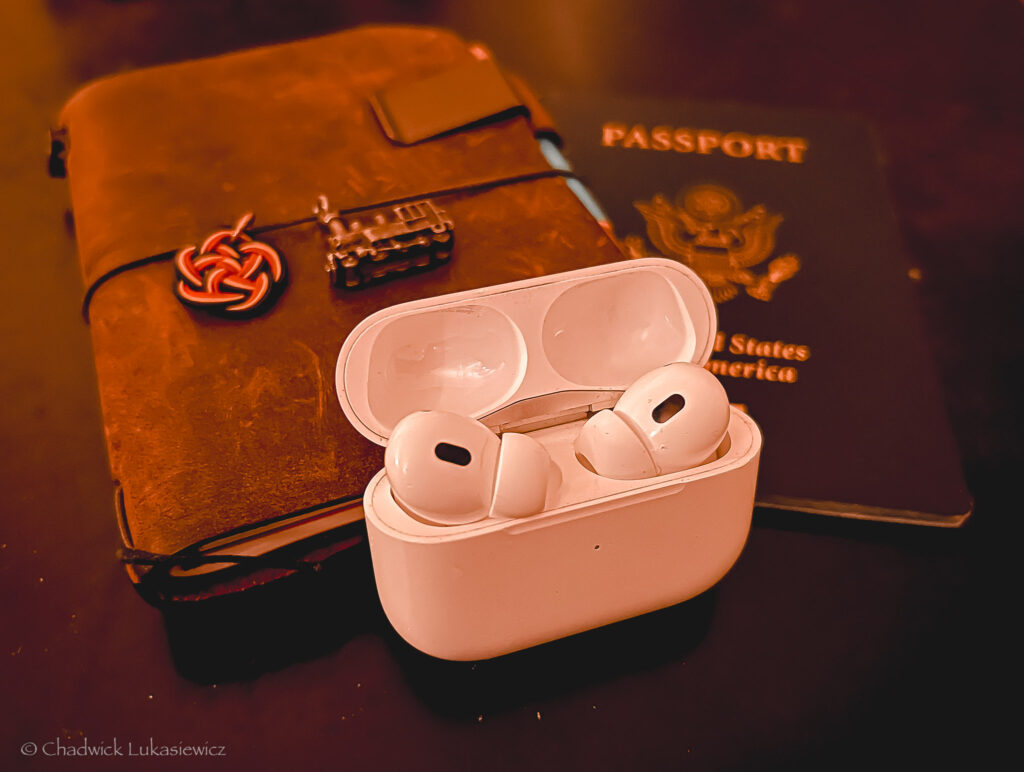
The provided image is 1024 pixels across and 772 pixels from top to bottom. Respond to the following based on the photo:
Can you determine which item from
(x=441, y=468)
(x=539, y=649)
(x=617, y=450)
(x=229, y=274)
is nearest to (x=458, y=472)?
(x=441, y=468)

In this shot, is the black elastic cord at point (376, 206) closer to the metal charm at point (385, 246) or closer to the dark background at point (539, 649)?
the metal charm at point (385, 246)

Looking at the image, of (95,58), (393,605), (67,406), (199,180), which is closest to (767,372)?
(393,605)

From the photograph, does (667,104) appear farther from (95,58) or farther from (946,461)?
(95,58)

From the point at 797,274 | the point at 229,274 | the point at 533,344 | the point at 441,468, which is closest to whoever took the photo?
the point at 441,468

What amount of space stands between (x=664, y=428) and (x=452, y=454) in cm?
15

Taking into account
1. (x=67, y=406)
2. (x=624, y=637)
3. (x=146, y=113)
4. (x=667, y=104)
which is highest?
(x=146, y=113)

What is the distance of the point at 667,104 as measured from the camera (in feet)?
3.62

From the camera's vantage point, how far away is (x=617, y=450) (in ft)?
1.79

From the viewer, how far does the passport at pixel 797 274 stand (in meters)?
0.75

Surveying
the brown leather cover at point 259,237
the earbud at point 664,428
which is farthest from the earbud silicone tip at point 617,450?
the brown leather cover at point 259,237

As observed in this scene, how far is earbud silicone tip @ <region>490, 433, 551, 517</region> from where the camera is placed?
0.51m

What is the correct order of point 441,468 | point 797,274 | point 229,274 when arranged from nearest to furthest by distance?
1. point 441,468
2. point 229,274
3. point 797,274

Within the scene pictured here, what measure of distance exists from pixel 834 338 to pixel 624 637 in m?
0.41

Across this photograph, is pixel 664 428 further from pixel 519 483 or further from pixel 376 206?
pixel 376 206
